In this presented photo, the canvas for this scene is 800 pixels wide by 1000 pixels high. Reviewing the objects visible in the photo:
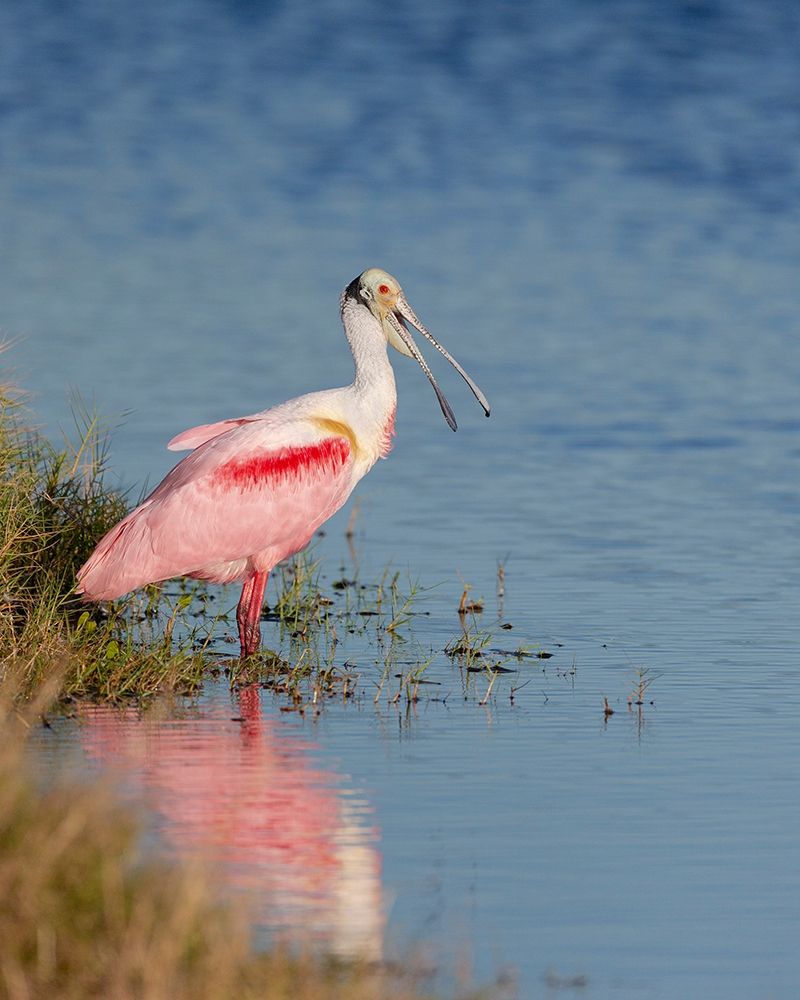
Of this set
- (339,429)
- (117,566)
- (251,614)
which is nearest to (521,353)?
(339,429)

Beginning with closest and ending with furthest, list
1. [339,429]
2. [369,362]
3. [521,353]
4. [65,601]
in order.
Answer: [65,601], [339,429], [369,362], [521,353]

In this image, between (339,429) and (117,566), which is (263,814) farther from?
(339,429)

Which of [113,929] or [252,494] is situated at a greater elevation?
[252,494]

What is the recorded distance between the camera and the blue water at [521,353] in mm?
7539

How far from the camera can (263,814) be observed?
25.9ft

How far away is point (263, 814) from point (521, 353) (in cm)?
1460

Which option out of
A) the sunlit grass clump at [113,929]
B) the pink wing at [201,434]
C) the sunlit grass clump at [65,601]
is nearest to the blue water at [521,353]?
the sunlit grass clump at [65,601]

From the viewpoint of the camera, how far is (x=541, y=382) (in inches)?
810

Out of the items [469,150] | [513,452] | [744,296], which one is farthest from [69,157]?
[513,452]

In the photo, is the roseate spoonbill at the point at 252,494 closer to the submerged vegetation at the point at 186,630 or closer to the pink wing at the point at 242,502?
the pink wing at the point at 242,502

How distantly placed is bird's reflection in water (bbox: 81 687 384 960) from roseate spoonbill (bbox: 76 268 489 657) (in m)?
1.12

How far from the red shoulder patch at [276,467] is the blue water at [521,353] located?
3.54 feet

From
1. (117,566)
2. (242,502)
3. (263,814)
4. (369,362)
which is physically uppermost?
(369,362)

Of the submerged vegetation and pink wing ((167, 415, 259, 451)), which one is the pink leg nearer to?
the submerged vegetation
